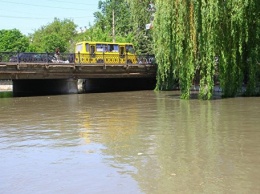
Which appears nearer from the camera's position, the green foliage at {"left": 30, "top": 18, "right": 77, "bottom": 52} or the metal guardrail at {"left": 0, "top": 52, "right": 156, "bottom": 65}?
the metal guardrail at {"left": 0, "top": 52, "right": 156, "bottom": 65}

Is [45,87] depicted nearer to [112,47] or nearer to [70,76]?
[70,76]

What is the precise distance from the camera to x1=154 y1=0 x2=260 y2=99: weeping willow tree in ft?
60.6

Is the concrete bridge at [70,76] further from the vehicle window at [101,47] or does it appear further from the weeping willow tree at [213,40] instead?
the weeping willow tree at [213,40]

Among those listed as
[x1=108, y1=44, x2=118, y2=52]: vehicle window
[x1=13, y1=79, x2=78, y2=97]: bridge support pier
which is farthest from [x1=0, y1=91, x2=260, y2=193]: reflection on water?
[x1=108, y1=44, x2=118, y2=52]: vehicle window

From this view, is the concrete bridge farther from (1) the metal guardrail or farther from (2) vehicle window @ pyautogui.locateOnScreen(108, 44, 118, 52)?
(2) vehicle window @ pyautogui.locateOnScreen(108, 44, 118, 52)

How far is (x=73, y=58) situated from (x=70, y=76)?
1.41 m

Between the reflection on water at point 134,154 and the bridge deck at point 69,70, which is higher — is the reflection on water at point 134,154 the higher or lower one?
the lower one

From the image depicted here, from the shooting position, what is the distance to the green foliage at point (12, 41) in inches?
2427

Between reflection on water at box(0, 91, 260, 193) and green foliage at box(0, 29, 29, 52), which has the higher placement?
green foliage at box(0, 29, 29, 52)

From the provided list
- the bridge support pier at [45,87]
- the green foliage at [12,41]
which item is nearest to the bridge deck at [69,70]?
the bridge support pier at [45,87]

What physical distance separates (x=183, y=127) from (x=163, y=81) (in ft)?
59.5

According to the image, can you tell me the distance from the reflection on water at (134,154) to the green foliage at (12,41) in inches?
1986

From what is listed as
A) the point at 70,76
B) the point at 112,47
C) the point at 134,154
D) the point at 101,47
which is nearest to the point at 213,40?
the point at 134,154

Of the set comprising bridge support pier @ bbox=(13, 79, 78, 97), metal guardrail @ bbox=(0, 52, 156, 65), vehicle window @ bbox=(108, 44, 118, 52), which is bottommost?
bridge support pier @ bbox=(13, 79, 78, 97)
